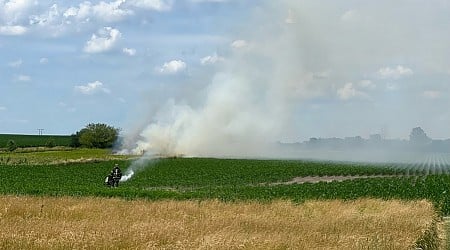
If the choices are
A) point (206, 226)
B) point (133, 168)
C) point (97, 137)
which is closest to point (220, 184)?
point (133, 168)

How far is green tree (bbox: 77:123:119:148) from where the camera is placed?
11769cm

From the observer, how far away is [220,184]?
49938mm

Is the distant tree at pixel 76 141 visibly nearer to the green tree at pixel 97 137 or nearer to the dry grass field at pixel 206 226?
the green tree at pixel 97 137

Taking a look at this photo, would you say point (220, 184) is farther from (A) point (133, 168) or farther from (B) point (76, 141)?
(B) point (76, 141)

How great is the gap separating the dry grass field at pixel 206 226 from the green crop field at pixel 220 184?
8205mm

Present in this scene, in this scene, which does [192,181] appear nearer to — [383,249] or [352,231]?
[352,231]

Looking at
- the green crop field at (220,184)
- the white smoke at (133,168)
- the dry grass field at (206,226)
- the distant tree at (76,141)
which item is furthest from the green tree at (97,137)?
the dry grass field at (206,226)

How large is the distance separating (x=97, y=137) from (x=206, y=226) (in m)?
104

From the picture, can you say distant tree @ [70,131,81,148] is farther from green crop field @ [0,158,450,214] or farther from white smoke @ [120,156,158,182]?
green crop field @ [0,158,450,214]

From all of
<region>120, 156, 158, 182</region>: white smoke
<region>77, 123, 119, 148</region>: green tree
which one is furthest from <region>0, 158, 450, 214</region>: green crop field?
<region>77, 123, 119, 148</region>: green tree

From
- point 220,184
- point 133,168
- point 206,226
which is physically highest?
point 133,168

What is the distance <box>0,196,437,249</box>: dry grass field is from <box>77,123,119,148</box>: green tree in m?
95.9

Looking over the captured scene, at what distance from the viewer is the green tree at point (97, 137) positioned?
386 ft

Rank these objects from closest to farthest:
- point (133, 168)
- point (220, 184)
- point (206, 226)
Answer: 1. point (206, 226)
2. point (220, 184)
3. point (133, 168)
